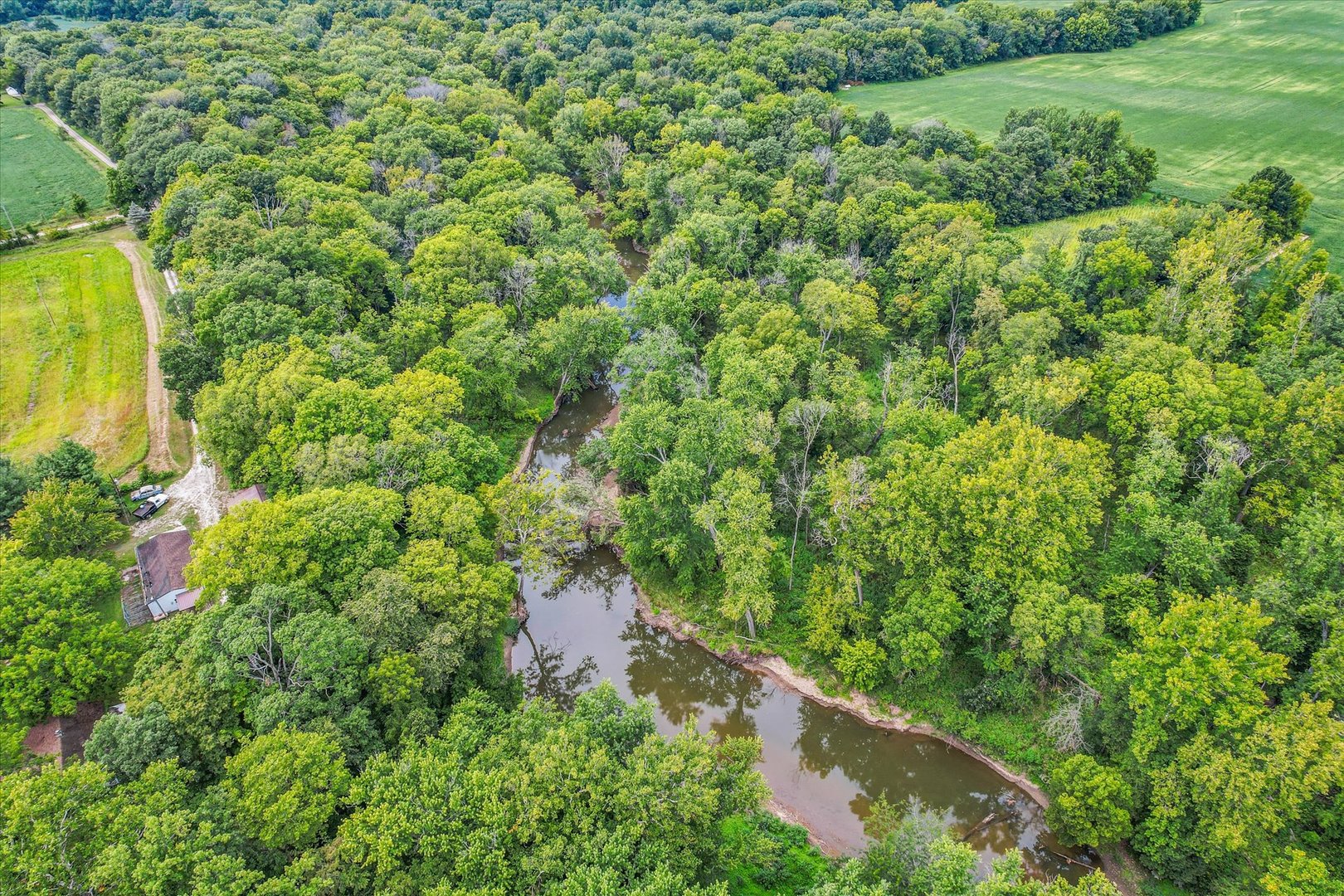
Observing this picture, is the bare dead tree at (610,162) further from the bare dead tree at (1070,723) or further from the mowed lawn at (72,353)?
the bare dead tree at (1070,723)

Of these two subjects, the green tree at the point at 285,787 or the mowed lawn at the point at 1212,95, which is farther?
the mowed lawn at the point at 1212,95

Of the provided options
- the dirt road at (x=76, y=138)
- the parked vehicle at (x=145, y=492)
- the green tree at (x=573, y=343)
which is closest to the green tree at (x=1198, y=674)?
the green tree at (x=573, y=343)

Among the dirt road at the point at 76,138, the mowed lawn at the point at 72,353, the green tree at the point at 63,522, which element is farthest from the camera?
the dirt road at the point at 76,138

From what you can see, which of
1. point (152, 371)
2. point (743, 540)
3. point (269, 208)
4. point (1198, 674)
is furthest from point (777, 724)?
point (269, 208)

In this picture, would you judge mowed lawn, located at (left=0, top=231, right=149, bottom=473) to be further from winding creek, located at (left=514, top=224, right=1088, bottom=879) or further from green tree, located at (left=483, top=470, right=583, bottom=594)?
winding creek, located at (left=514, top=224, right=1088, bottom=879)

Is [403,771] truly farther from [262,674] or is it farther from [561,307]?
[561,307]

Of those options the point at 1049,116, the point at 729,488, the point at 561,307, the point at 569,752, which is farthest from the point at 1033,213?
the point at 569,752

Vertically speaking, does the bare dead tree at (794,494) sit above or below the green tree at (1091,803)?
above
